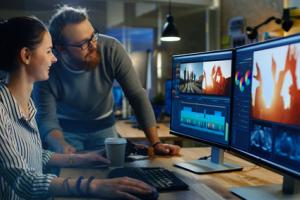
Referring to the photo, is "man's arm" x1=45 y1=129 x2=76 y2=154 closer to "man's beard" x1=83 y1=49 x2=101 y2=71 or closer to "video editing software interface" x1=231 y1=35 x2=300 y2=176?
"man's beard" x1=83 y1=49 x2=101 y2=71

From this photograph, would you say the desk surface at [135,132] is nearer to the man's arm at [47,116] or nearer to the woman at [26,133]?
the man's arm at [47,116]

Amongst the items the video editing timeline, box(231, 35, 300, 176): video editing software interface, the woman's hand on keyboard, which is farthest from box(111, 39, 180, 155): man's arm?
the woman's hand on keyboard

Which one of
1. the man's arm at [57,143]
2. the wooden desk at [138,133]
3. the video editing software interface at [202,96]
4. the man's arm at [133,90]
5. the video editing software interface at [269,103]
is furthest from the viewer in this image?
the wooden desk at [138,133]

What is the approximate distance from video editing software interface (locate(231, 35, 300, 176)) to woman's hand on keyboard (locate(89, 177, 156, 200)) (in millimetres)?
342

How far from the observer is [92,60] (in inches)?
68.1

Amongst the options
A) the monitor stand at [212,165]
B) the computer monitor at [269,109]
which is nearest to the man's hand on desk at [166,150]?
the monitor stand at [212,165]

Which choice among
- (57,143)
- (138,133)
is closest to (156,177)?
(57,143)

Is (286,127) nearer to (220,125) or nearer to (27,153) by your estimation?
Answer: (220,125)

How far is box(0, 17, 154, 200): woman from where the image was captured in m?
0.97

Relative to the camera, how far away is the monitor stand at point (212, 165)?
133cm

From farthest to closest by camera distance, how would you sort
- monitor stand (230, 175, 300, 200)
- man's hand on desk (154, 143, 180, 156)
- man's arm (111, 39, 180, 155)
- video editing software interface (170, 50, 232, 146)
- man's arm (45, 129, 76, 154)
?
1. man's arm (111, 39, 180, 155)
2. man's hand on desk (154, 143, 180, 156)
3. man's arm (45, 129, 76, 154)
4. video editing software interface (170, 50, 232, 146)
5. monitor stand (230, 175, 300, 200)

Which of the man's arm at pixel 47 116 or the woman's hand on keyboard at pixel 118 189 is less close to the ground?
the man's arm at pixel 47 116

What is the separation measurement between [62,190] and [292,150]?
23.9 inches

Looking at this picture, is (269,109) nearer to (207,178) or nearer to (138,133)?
(207,178)
